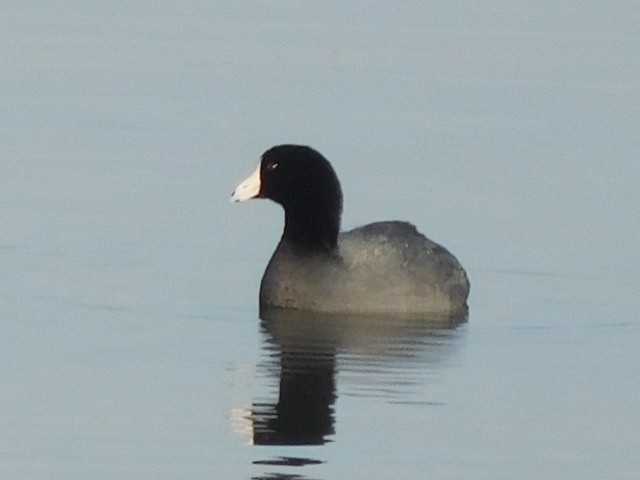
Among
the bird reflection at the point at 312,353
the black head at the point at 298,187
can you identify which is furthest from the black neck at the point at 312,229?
the bird reflection at the point at 312,353

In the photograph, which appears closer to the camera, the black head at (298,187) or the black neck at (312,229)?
the black neck at (312,229)

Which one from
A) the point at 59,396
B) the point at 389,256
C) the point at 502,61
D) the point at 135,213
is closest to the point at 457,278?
the point at 389,256

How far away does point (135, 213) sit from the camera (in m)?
19.5

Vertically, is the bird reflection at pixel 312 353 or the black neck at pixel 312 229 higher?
the black neck at pixel 312 229

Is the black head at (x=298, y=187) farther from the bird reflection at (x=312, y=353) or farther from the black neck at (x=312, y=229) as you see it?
the bird reflection at (x=312, y=353)

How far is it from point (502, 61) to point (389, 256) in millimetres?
12204

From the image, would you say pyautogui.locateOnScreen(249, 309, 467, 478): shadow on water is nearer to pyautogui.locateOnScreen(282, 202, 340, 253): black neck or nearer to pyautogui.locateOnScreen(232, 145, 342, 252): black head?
pyautogui.locateOnScreen(282, 202, 340, 253): black neck

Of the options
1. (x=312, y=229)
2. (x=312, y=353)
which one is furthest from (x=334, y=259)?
(x=312, y=353)

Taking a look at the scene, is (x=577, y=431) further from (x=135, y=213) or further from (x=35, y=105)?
(x=35, y=105)

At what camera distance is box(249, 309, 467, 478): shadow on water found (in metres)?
12.8

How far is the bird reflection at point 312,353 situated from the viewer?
1276cm

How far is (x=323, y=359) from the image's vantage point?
14891 millimetres

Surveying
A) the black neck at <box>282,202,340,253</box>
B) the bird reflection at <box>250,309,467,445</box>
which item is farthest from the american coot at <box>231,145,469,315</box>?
the bird reflection at <box>250,309,467,445</box>

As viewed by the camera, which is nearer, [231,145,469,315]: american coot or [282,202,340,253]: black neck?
[231,145,469,315]: american coot
